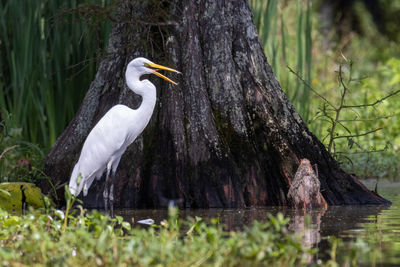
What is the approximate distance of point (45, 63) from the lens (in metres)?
7.42

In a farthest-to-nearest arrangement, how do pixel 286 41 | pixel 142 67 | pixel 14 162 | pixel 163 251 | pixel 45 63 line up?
pixel 286 41
pixel 45 63
pixel 14 162
pixel 142 67
pixel 163 251

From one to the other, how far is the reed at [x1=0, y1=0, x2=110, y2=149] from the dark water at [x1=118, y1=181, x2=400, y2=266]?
1953 mm

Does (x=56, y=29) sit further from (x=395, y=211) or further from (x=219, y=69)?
(x=395, y=211)

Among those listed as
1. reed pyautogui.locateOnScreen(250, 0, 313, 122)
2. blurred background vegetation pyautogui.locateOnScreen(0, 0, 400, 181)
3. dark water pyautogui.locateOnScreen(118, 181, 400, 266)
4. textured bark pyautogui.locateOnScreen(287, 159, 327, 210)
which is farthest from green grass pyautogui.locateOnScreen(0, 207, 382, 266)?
reed pyautogui.locateOnScreen(250, 0, 313, 122)

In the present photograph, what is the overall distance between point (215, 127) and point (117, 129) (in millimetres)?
894

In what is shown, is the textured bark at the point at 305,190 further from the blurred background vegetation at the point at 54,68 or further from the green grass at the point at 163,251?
the green grass at the point at 163,251

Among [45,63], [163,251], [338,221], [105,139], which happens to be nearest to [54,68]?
[45,63]

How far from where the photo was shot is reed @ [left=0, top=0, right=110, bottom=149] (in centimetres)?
732

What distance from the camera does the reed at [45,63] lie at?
24.0ft

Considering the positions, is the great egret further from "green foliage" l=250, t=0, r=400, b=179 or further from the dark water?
"green foliage" l=250, t=0, r=400, b=179

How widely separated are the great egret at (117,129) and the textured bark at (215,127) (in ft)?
1.01

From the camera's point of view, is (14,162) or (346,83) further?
(346,83)

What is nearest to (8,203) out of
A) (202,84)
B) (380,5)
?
(202,84)

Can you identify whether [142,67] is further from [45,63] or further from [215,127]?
[45,63]
